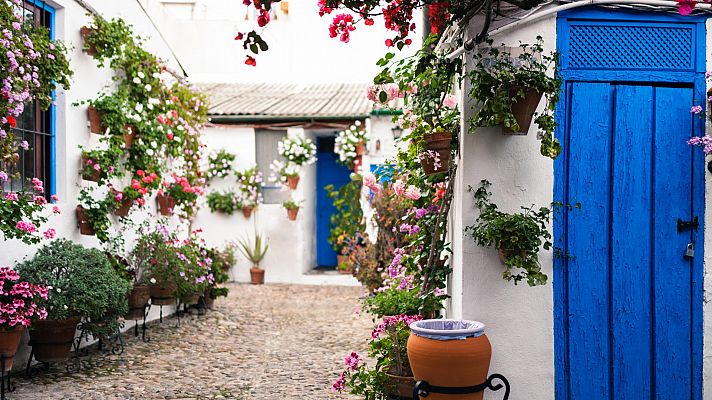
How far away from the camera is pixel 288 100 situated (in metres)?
15.5

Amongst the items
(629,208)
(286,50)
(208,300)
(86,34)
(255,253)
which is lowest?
(208,300)

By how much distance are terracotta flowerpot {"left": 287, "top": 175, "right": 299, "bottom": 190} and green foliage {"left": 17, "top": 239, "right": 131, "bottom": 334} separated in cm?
694

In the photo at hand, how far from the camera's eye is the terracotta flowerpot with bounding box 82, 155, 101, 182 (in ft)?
25.3

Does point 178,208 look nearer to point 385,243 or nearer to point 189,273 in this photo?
point 189,273

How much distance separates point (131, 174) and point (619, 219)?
590 centimetres

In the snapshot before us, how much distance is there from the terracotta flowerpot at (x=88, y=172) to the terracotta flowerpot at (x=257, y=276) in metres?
6.36

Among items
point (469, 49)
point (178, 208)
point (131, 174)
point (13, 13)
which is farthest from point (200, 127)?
point (469, 49)

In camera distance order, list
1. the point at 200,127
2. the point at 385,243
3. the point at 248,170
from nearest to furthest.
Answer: the point at 385,243
the point at 200,127
the point at 248,170

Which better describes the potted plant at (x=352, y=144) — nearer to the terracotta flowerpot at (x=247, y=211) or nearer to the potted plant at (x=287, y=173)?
the potted plant at (x=287, y=173)

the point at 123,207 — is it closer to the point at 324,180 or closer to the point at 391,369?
the point at 391,369

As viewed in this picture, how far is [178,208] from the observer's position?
408 inches

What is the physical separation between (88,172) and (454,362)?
4.87m

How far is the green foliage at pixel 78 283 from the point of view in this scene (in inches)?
248

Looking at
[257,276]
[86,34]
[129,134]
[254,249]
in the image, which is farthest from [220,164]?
[86,34]
